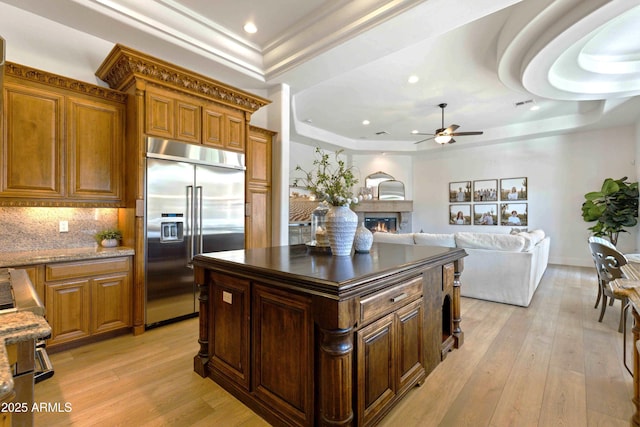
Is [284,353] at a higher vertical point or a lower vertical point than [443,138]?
lower

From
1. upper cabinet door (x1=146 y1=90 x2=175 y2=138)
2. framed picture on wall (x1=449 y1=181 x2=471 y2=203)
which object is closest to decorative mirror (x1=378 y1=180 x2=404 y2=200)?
framed picture on wall (x1=449 y1=181 x2=471 y2=203)

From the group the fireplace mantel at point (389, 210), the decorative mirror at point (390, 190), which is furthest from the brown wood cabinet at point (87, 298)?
the decorative mirror at point (390, 190)

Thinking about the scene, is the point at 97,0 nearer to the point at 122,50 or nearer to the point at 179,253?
the point at 122,50

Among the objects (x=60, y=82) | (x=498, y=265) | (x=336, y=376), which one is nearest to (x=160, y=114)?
(x=60, y=82)

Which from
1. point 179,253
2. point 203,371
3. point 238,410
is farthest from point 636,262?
Result: point 179,253

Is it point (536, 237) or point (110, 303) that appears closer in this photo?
point (110, 303)

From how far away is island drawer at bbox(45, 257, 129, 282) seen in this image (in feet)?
8.22

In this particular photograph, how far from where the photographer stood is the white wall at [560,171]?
6172mm

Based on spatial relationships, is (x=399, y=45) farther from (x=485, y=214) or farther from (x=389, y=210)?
(x=485, y=214)

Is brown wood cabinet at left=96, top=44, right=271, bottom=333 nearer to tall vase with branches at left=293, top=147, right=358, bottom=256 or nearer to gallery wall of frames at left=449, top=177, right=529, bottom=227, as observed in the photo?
tall vase with branches at left=293, top=147, right=358, bottom=256

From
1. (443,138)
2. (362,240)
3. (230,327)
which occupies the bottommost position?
(230,327)

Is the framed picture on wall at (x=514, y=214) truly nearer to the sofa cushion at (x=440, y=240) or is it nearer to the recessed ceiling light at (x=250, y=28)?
the sofa cushion at (x=440, y=240)

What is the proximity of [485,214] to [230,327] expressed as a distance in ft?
25.4

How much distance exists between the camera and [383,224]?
351 inches
